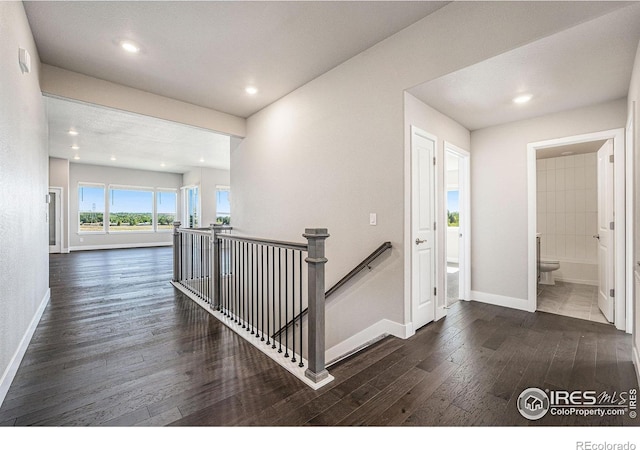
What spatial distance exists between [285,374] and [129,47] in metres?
3.60

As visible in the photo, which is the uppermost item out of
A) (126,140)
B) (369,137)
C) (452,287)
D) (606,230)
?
(126,140)

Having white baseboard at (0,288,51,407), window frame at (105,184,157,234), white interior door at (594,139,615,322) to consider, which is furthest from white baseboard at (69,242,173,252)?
white interior door at (594,139,615,322)

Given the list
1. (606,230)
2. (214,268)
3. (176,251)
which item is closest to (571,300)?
(606,230)

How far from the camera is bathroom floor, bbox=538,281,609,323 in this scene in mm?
3533

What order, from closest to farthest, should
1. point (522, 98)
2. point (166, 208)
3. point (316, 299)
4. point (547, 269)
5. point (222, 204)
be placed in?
point (316, 299), point (522, 98), point (547, 269), point (222, 204), point (166, 208)

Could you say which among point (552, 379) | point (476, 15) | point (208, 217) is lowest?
point (552, 379)

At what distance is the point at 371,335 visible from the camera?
3.13m

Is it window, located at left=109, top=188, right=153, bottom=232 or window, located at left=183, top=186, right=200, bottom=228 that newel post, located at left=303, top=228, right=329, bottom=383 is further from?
window, located at left=109, top=188, right=153, bottom=232

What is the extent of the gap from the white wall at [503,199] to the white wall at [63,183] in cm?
1133

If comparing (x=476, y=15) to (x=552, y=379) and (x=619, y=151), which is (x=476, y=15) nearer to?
(x=619, y=151)

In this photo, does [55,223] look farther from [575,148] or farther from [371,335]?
[575,148]

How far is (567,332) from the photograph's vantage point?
3.00 meters
